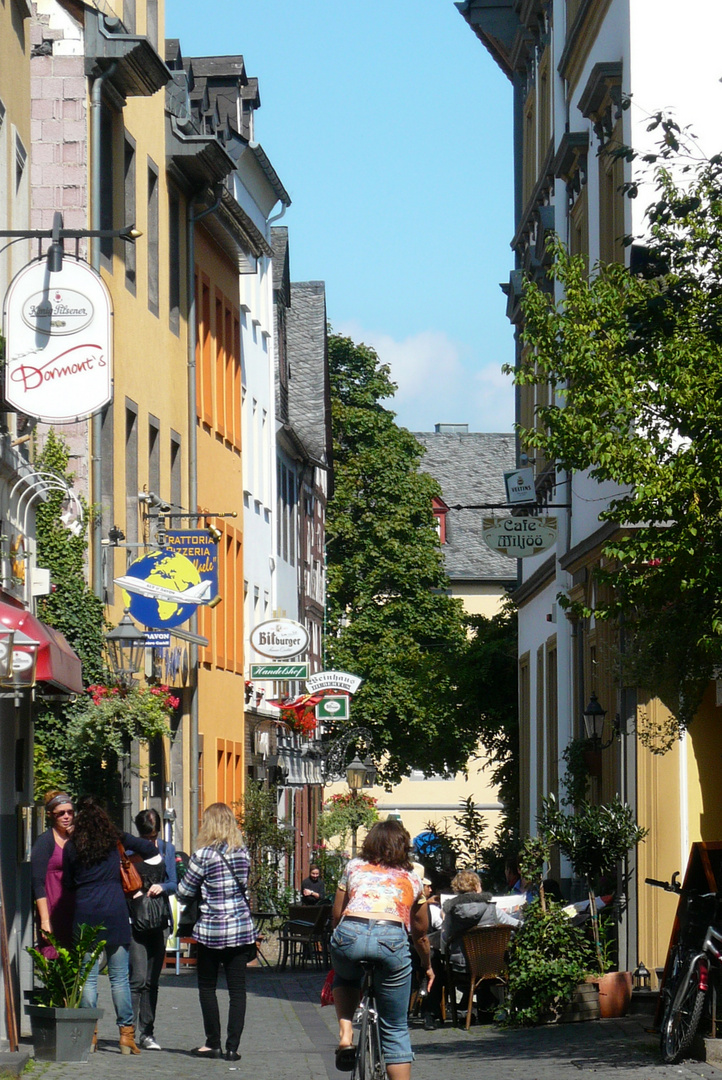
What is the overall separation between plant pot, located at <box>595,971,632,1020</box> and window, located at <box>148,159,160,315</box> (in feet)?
46.4

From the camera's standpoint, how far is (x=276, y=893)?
29.5 meters

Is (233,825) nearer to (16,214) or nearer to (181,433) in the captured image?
(16,214)

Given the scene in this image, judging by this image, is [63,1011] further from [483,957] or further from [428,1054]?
[483,957]

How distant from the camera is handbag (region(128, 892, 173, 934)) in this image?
45.3ft

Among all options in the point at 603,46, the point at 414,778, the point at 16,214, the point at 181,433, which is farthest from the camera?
the point at 414,778

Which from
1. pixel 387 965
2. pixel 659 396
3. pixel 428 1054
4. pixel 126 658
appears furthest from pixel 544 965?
pixel 126 658

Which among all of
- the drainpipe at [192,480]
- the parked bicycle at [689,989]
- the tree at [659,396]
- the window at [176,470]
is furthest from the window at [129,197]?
the parked bicycle at [689,989]

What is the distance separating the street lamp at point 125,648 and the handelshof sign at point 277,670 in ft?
32.3

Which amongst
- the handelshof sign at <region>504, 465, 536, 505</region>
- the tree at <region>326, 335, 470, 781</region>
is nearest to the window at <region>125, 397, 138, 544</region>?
the handelshof sign at <region>504, 465, 536, 505</region>

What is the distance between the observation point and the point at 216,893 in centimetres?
1270

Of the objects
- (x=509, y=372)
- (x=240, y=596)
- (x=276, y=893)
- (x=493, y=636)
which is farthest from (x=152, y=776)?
(x=509, y=372)

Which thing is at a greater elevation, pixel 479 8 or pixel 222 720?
pixel 479 8

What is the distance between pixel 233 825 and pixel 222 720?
19284 mm

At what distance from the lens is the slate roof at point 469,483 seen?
75.5 m
